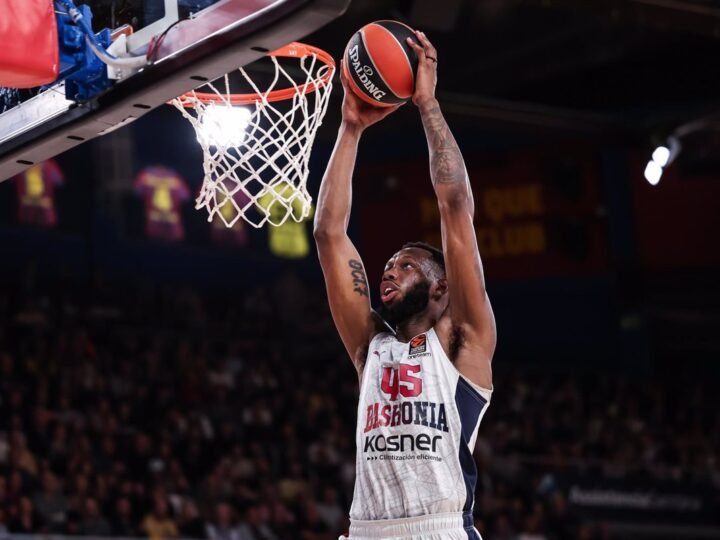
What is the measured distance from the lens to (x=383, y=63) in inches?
185

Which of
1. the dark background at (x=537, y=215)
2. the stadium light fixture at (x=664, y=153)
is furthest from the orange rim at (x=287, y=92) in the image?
the dark background at (x=537, y=215)

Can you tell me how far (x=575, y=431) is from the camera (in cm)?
1877

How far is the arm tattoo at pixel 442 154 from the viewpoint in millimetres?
4613

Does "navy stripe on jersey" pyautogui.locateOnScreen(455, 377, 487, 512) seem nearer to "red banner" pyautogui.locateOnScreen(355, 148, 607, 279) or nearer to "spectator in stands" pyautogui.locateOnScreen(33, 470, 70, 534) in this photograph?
"spectator in stands" pyautogui.locateOnScreen(33, 470, 70, 534)

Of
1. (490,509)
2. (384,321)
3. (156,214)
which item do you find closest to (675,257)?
(490,509)

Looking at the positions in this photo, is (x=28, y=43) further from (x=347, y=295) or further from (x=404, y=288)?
(x=404, y=288)

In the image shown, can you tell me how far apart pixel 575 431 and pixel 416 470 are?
14811mm

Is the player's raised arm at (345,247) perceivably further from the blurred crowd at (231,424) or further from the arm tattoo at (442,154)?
the blurred crowd at (231,424)

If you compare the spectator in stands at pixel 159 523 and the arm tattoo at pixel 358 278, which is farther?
the spectator in stands at pixel 159 523

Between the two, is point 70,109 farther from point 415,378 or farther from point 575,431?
point 575,431

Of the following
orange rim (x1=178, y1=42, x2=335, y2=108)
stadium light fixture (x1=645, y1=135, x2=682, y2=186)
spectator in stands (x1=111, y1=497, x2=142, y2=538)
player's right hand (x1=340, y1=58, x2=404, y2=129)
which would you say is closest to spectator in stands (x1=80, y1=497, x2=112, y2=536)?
spectator in stands (x1=111, y1=497, x2=142, y2=538)

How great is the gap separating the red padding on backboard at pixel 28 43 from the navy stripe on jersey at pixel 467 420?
6.50ft

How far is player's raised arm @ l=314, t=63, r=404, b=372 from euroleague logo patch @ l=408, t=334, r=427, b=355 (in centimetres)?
27

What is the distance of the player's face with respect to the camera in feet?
15.4
